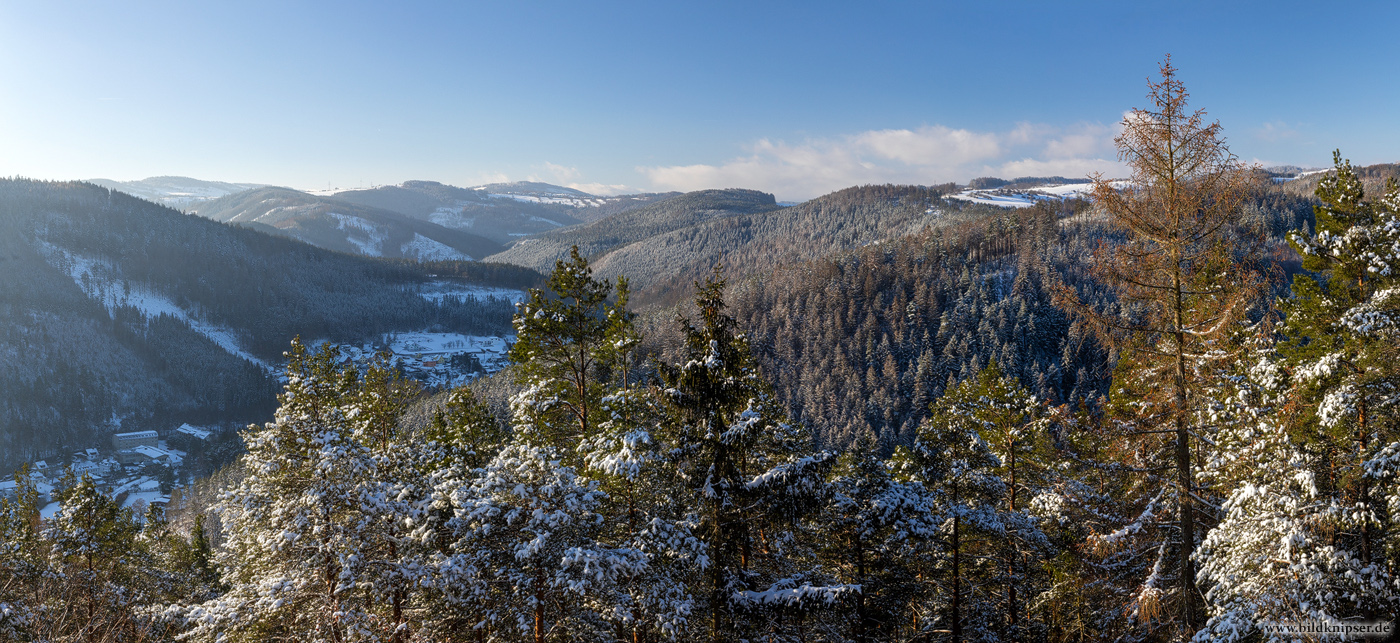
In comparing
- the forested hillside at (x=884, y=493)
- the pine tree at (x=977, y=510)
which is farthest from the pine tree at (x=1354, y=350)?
A: the pine tree at (x=977, y=510)

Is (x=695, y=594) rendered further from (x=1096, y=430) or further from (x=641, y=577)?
(x=1096, y=430)

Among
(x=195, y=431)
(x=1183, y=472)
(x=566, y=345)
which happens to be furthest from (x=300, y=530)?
(x=195, y=431)

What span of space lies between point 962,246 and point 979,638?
172186mm

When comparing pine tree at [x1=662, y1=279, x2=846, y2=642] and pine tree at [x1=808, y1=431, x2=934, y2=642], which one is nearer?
pine tree at [x1=662, y1=279, x2=846, y2=642]

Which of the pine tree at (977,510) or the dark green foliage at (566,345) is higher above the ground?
the dark green foliage at (566,345)

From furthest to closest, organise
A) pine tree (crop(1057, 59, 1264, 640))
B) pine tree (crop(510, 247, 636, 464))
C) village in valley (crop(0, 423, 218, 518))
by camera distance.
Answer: village in valley (crop(0, 423, 218, 518)) < pine tree (crop(510, 247, 636, 464)) < pine tree (crop(1057, 59, 1264, 640))

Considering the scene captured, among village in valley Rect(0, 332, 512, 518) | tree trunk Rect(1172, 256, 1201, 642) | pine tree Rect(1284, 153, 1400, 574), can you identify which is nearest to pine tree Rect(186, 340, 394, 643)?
tree trunk Rect(1172, 256, 1201, 642)

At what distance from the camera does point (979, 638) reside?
17.8 m

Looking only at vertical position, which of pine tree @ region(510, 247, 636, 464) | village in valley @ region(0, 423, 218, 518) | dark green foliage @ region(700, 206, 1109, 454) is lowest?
village in valley @ region(0, 423, 218, 518)

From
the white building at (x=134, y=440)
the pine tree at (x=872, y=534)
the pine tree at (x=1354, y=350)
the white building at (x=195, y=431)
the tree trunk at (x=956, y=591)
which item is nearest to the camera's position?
the pine tree at (x=1354, y=350)

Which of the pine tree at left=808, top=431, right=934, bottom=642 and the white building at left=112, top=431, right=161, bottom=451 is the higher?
the pine tree at left=808, top=431, right=934, bottom=642

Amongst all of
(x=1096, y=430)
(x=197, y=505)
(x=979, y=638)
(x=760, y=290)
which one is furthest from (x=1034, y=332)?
(x=197, y=505)

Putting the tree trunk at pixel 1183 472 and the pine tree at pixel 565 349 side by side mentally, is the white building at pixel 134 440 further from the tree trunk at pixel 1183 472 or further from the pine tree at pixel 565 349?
the tree trunk at pixel 1183 472

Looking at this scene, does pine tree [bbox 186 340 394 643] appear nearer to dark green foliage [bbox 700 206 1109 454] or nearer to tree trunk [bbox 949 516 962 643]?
tree trunk [bbox 949 516 962 643]
